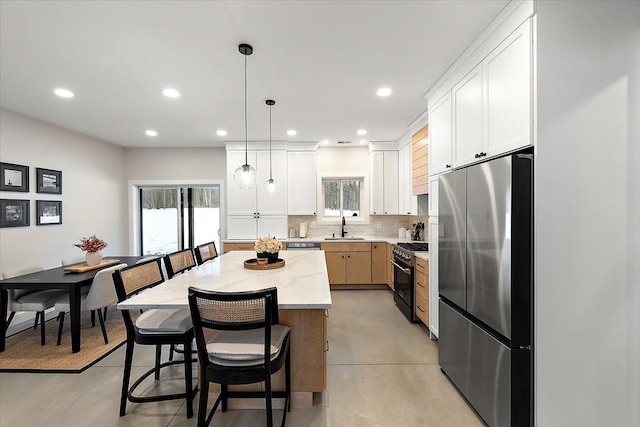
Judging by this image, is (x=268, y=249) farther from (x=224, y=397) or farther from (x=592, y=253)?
Answer: (x=592, y=253)

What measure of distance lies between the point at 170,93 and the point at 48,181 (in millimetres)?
2613

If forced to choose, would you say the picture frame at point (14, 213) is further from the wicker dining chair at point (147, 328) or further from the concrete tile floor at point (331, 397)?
the wicker dining chair at point (147, 328)

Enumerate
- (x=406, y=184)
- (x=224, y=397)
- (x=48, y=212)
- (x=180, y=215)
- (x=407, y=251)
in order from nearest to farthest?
(x=224, y=397), (x=407, y=251), (x=48, y=212), (x=406, y=184), (x=180, y=215)

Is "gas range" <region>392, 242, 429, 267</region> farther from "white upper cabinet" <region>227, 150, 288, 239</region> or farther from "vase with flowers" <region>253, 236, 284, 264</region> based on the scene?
"white upper cabinet" <region>227, 150, 288, 239</region>

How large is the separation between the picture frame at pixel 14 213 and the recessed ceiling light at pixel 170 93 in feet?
8.26

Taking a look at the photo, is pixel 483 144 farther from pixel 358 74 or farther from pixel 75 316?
pixel 75 316

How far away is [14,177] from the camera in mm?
3641

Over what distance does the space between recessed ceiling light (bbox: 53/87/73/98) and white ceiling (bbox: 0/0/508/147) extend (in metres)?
0.07

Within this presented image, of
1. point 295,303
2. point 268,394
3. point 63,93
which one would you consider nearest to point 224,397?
point 268,394

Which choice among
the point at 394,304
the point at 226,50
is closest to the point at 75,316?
the point at 226,50

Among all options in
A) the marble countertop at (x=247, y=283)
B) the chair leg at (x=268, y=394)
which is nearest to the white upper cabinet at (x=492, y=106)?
the marble countertop at (x=247, y=283)

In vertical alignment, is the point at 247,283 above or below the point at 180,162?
below

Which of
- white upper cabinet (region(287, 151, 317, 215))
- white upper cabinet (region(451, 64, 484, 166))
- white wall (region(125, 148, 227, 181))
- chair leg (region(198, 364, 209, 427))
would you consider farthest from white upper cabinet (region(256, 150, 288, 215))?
chair leg (region(198, 364, 209, 427))

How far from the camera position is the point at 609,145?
1.60 m
